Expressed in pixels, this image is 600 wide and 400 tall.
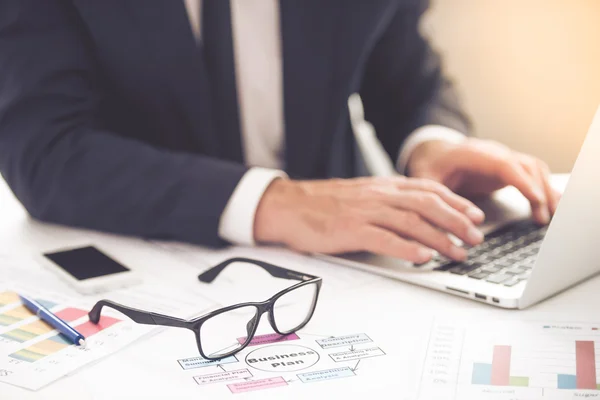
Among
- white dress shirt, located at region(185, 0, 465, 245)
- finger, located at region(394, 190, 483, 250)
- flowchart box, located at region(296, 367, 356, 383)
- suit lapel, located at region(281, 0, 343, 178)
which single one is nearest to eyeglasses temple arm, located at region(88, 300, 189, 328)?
flowchart box, located at region(296, 367, 356, 383)

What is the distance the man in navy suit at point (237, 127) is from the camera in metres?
0.84

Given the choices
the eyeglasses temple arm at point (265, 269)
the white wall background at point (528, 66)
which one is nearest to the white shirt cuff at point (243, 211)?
the eyeglasses temple arm at point (265, 269)

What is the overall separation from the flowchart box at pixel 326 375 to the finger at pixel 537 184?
46cm

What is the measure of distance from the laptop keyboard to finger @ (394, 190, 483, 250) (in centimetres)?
2

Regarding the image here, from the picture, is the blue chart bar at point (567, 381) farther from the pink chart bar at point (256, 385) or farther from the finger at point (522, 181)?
the finger at point (522, 181)

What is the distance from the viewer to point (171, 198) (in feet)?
2.89

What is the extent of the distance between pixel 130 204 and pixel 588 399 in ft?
1.93

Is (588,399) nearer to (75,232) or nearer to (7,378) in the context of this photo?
(7,378)

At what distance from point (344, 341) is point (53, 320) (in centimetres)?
26

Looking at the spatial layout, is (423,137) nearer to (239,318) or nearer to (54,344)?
(239,318)

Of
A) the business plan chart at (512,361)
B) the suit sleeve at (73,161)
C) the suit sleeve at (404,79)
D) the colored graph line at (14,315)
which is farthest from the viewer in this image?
the suit sleeve at (404,79)

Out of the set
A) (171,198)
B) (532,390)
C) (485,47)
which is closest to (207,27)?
(171,198)

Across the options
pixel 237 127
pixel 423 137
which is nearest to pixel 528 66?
pixel 423 137

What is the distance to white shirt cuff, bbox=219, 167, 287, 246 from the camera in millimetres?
845
